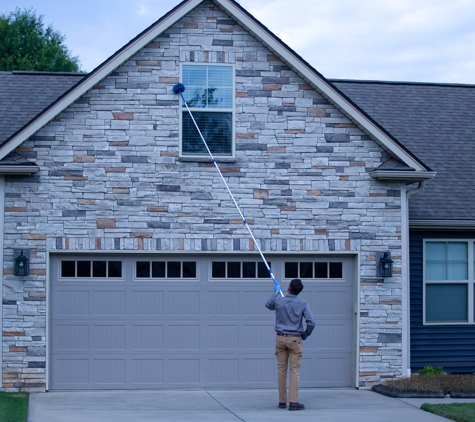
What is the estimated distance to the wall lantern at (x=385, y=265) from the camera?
13.0 metres

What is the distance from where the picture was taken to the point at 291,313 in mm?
10766

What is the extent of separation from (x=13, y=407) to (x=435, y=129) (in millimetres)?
10284

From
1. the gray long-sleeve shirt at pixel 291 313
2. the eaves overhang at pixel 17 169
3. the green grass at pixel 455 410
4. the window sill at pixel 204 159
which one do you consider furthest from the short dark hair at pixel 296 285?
the eaves overhang at pixel 17 169

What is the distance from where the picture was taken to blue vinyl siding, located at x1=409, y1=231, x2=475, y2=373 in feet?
46.7

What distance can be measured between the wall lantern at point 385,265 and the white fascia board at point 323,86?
4.94 ft

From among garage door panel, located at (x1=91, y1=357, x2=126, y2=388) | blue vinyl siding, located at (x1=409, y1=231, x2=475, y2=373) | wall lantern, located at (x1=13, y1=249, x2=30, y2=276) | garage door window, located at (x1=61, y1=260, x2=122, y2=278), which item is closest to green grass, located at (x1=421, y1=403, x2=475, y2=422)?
blue vinyl siding, located at (x1=409, y1=231, x2=475, y2=373)

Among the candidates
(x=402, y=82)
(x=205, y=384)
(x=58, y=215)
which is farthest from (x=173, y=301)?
(x=402, y=82)

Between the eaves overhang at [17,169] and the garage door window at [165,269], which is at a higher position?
the eaves overhang at [17,169]

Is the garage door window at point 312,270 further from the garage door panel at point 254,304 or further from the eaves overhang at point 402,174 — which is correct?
the eaves overhang at point 402,174

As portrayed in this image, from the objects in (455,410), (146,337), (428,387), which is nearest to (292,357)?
(455,410)

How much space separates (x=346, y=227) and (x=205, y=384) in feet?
11.1

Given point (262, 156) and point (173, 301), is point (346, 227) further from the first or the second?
point (173, 301)

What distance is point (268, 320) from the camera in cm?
1309

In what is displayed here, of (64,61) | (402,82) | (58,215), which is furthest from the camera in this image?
(64,61)
